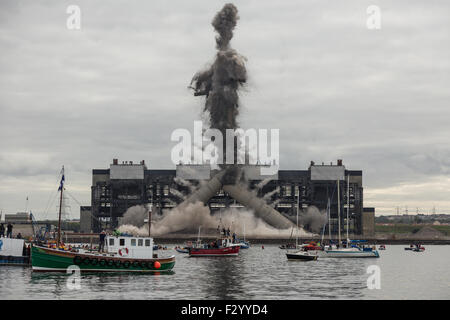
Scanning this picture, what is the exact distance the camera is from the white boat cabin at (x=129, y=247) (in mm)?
79025

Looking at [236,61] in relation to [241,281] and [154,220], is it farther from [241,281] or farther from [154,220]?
[241,281]

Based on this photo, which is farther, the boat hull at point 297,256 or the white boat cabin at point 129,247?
the boat hull at point 297,256

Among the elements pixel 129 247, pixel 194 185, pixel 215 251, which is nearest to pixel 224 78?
pixel 194 185

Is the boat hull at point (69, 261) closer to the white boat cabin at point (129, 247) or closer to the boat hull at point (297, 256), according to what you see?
the white boat cabin at point (129, 247)

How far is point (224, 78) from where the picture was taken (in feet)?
577

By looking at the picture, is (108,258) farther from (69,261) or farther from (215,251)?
(215,251)

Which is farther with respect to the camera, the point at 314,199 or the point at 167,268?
the point at 314,199

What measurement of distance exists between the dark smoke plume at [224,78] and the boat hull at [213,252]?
61548 mm

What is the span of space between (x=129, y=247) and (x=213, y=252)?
4143 cm

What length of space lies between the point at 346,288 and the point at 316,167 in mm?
129225

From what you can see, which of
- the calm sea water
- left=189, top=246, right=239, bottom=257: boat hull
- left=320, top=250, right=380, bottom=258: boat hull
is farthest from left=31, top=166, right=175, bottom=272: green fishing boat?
left=320, top=250, right=380, bottom=258: boat hull

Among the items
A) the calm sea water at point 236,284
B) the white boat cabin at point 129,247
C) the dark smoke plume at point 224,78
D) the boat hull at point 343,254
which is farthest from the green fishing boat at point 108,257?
the dark smoke plume at point 224,78
